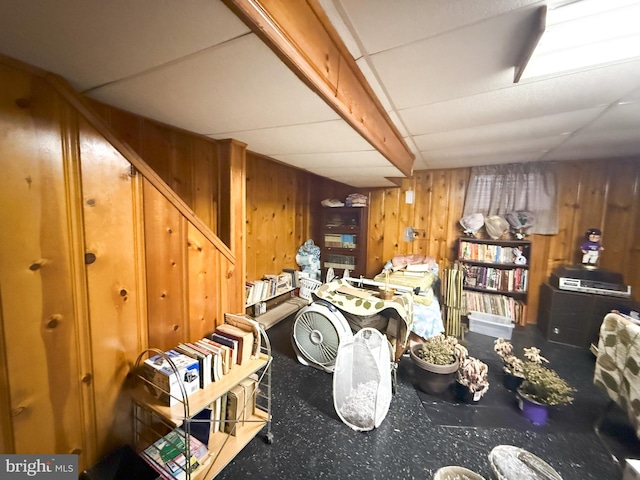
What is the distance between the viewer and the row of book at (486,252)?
305 centimetres

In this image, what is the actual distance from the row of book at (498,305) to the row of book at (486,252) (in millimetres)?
450

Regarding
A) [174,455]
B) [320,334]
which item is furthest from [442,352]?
[174,455]

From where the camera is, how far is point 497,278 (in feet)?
10.1

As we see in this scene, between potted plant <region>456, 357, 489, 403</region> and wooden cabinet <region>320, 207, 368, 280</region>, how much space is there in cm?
209

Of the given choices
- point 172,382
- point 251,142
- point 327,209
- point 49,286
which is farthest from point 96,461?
point 327,209

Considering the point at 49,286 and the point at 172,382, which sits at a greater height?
the point at 49,286

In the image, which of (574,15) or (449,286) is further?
(449,286)

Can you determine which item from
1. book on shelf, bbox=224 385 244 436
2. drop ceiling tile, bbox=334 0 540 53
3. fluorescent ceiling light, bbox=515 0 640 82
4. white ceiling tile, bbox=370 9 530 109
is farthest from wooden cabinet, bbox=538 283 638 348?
book on shelf, bbox=224 385 244 436

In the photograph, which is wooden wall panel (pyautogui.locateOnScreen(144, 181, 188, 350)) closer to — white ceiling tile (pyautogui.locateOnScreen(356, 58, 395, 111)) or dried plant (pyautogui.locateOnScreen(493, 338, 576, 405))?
white ceiling tile (pyautogui.locateOnScreen(356, 58, 395, 111))

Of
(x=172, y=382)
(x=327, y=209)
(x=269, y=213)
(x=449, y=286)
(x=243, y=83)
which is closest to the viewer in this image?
(x=243, y=83)

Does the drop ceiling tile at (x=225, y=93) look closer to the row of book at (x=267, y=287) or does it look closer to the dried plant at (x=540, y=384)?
the row of book at (x=267, y=287)

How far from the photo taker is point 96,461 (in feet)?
3.68

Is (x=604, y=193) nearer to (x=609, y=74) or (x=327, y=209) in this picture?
(x=609, y=74)

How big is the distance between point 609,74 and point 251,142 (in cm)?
191
